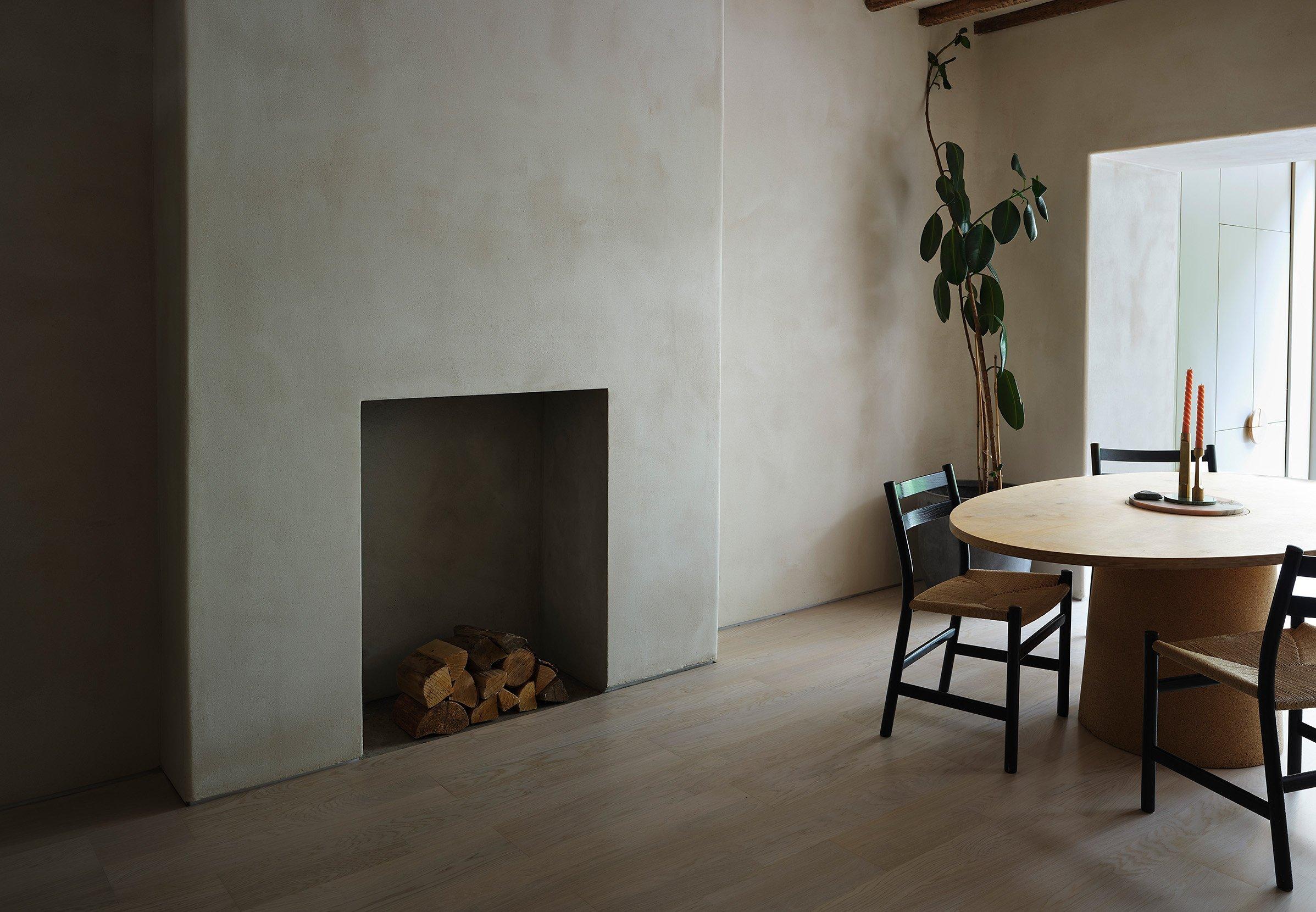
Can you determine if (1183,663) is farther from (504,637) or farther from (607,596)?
(504,637)

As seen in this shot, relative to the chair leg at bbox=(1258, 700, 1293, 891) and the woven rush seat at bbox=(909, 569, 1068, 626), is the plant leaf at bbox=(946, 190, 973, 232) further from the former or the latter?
the chair leg at bbox=(1258, 700, 1293, 891)

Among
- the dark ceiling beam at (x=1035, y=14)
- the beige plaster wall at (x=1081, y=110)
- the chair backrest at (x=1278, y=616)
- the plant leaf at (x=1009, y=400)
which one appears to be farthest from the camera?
the plant leaf at (x=1009, y=400)

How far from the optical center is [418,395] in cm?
312

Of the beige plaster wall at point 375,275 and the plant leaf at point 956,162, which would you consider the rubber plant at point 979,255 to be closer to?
the plant leaf at point 956,162

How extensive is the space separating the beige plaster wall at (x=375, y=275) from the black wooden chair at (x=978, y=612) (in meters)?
0.99

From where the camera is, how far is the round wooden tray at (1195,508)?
3.11 metres


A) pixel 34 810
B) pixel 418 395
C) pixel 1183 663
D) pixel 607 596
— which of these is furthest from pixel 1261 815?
pixel 34 810

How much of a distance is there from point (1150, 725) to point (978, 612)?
0.57 metres

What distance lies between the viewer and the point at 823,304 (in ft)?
15.7

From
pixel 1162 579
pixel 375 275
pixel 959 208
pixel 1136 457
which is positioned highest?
pixel 959 208

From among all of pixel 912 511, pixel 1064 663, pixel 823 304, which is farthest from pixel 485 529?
pixel 1064 663

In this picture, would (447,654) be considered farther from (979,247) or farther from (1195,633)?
(979,247)

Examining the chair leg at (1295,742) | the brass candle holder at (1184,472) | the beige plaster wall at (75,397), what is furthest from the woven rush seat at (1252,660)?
the beige plaster wall at (75,397)

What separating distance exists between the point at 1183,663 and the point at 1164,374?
3362 mm
